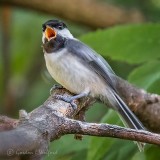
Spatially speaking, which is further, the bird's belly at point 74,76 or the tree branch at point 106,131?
the bird's belly at point 74,76

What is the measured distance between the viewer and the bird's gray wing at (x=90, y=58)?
2.31 meters

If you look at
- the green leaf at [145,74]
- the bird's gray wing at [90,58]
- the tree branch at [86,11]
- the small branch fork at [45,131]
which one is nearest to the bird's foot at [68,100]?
the small branch fork at [45,131]

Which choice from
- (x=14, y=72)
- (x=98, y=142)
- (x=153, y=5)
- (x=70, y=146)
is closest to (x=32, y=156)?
(x=98, y=142)

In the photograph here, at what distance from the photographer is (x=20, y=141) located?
3.96ft

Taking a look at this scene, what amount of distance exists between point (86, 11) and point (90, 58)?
140 cm

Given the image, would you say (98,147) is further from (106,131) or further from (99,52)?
(106,131)

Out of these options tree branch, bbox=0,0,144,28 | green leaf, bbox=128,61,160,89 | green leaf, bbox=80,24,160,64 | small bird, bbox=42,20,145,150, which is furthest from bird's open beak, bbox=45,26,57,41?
tree branch, bbox=0,0,144,28

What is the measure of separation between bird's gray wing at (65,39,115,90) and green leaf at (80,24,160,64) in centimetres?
15

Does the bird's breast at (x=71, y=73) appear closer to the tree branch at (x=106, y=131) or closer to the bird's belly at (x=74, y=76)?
the bird's belly at (x=74, y=76)

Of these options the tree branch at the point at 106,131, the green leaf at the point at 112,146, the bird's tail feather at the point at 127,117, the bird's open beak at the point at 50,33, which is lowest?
the green leaf at the point at 112,146

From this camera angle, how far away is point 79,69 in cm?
227

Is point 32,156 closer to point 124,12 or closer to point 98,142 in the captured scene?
point 98,142

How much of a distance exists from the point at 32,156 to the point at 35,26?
8.79ft

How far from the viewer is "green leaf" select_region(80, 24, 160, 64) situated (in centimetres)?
247
